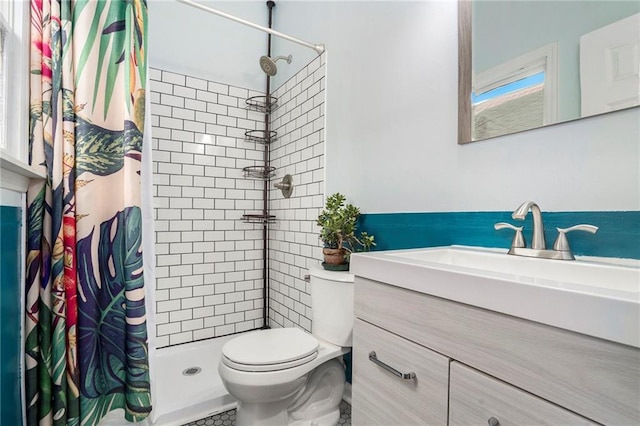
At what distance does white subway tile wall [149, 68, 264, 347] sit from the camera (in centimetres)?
229

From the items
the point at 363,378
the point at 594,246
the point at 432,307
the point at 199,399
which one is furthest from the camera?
the point at 199,399

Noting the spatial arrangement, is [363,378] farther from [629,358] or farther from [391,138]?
[391,138]

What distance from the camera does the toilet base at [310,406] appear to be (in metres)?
1.41

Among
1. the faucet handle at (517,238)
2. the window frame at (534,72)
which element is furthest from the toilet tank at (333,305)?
the window frame at (534,72)

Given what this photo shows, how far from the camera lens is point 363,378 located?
38.7 inches

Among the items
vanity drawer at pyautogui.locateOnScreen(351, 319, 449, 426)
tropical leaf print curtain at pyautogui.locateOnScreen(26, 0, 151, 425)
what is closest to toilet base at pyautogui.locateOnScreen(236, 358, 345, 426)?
tropical leaf print curtain at pyautogui.locateOnScreen(26, 0, 151, 425)

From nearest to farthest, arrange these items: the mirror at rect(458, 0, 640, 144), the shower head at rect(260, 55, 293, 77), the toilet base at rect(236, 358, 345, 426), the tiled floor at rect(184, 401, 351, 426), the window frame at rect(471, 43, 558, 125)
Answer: the mirror at rect(458, 0, 640, 144) < the window frame at rect(471, 43, 558, 125) < the toilet base at rect(236, 358, 345, 426) < the tiled floor at rect(184, 401, 351, 426) < the shower head at rect(260, 55, 293, 77)

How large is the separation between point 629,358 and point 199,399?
1.85m

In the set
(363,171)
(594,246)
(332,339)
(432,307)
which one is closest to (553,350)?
(432,307)

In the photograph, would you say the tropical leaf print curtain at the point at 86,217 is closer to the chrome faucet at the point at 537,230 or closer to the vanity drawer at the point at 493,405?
the vanity drawer at the point at 493,405

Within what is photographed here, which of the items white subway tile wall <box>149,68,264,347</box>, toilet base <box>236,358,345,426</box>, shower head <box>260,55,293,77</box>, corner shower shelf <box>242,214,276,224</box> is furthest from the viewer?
corner shower shelf <box>242,214,276,224</box>

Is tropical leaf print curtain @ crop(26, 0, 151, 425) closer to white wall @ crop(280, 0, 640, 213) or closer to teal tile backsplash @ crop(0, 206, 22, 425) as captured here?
teal tile backsplash @ crop(0, 206, 22, 425)

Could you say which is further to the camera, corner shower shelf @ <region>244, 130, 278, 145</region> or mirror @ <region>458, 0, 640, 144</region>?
corner shower shelf @ <region>244, 130, 278, 145</region>

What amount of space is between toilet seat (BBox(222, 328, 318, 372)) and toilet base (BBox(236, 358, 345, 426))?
0.22 metres
